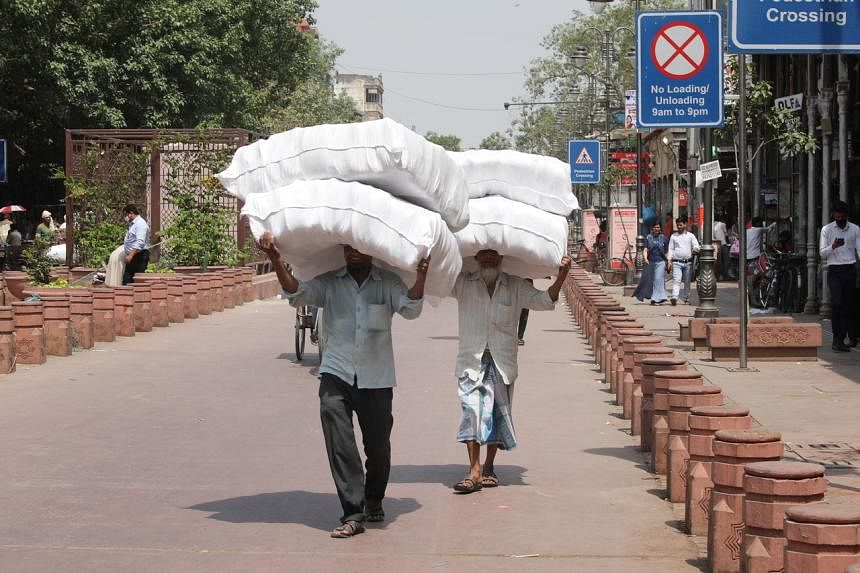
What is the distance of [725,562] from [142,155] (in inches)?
984

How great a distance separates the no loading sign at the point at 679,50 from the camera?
17.1 m

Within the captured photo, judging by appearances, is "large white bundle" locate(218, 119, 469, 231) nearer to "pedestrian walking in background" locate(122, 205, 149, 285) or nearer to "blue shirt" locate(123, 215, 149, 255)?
"pedestrian walking in background" locate(122, 205, 149, 285)

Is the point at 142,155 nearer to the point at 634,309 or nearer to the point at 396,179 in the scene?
the point at 634,309

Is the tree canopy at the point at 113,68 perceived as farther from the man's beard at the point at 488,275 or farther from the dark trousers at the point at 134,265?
the man's beard at the point at 488,275

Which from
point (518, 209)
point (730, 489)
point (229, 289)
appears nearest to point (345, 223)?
point (518, 209)

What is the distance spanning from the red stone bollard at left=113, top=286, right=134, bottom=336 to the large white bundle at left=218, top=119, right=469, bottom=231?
491 inches

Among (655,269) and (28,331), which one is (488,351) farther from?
(655,269)

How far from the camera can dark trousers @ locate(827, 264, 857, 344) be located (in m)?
18.1

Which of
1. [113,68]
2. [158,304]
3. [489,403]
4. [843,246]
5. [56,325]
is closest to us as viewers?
[489,403]

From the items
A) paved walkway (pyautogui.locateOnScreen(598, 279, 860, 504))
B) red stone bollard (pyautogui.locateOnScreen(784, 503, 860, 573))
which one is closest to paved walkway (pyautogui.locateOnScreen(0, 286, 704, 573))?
paved walkway (pyautogui.locateOnScreen(598, 279, 860, 504))

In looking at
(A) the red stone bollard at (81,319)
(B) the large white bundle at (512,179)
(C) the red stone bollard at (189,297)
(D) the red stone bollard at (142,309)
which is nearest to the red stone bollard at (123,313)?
(D) the red stone bollard at (142,309)

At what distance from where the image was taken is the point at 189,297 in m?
24.1

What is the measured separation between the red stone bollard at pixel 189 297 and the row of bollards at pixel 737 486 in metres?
14.1

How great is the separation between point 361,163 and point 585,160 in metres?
32.6
